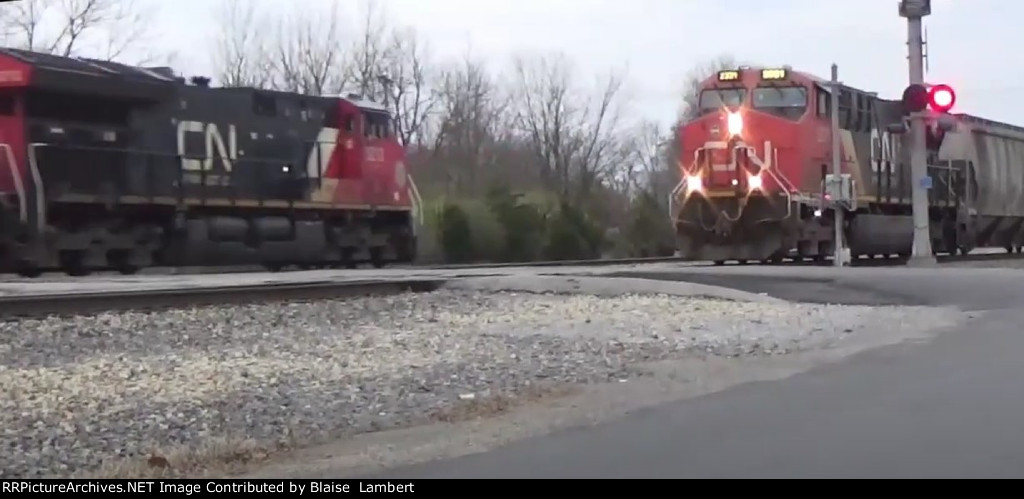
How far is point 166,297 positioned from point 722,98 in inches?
633

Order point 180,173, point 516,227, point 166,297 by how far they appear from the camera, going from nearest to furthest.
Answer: point 166,297, point 180,173, point 516,227

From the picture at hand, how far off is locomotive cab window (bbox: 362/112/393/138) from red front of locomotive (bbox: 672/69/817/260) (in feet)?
24.5

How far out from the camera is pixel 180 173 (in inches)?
983

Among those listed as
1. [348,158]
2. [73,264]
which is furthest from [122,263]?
[348,158]

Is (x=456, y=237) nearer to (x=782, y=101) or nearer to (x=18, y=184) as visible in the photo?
(x=782, y=101)

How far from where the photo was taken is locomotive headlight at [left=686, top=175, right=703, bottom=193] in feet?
89.2

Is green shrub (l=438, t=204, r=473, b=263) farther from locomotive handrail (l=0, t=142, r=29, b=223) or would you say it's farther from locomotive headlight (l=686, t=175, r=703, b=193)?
locomotive handrail (l=0, t=142, r=29, b=223)

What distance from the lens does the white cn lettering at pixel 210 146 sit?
25047mm

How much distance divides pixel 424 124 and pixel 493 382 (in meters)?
56.2

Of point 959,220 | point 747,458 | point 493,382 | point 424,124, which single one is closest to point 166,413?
point 493,382

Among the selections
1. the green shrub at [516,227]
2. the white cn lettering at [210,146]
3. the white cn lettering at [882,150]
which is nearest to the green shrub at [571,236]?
the green shrub at [516,227]

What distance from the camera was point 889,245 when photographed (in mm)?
30266

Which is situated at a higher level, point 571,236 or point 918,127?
point 918,127

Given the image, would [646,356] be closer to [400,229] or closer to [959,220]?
[400,229]
